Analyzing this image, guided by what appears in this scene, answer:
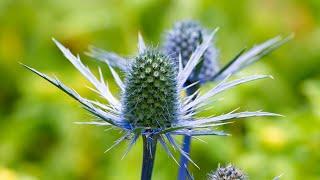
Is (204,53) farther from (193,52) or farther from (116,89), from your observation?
(116,89)

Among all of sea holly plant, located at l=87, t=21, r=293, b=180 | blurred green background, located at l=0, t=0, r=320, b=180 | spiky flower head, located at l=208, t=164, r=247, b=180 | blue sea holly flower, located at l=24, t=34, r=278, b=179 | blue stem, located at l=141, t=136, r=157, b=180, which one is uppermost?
blurred green background, located at l=0, t=0, r=320, b=180

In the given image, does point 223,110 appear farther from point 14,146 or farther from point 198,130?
point 198,130

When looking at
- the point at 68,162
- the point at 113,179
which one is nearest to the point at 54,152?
the point at 68,162

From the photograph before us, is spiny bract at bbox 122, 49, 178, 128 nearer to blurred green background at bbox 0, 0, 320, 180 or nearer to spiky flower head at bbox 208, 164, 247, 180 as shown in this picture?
spiky flower head at bbox 208, 164, 247, 180

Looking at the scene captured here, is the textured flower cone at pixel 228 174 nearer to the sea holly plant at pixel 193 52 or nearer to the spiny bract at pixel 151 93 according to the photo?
the spiny bract at pixel 151 93

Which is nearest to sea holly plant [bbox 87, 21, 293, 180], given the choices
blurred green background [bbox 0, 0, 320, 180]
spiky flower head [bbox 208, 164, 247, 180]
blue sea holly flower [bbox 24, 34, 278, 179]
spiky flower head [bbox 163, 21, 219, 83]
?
spiky flower head [bbox 163, 21, 219, 83]

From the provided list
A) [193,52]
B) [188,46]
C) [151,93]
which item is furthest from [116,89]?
[151,93]
